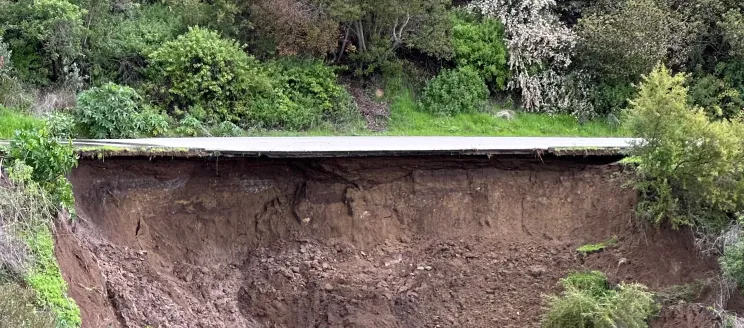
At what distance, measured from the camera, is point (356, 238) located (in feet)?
36.1

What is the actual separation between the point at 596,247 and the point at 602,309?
239 centimetres

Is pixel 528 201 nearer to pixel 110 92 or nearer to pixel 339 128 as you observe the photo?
pixel 339 128

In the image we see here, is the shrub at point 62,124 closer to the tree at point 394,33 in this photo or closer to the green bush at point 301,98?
the green bush at point 301,98

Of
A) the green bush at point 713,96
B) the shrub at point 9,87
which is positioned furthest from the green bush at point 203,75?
the green bush at point 713,96

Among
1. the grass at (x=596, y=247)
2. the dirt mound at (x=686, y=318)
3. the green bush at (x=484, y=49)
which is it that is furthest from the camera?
the green bush at (x=484, y=49)

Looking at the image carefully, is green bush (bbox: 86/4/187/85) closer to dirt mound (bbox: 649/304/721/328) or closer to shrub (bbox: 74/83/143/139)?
shrub (bbox: 74/83/143/139)

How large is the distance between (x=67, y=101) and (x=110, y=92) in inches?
63.9

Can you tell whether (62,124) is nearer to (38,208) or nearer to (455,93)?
(38,208)

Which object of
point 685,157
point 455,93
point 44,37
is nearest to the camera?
point 685,157

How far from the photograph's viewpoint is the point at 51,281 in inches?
264

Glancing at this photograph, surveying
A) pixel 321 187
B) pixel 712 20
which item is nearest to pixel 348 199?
pixel 321 187

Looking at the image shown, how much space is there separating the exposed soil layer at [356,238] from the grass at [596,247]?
5.2 inches

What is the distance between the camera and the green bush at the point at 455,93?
18530 millimetres

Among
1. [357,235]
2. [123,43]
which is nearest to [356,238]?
[357,235]
